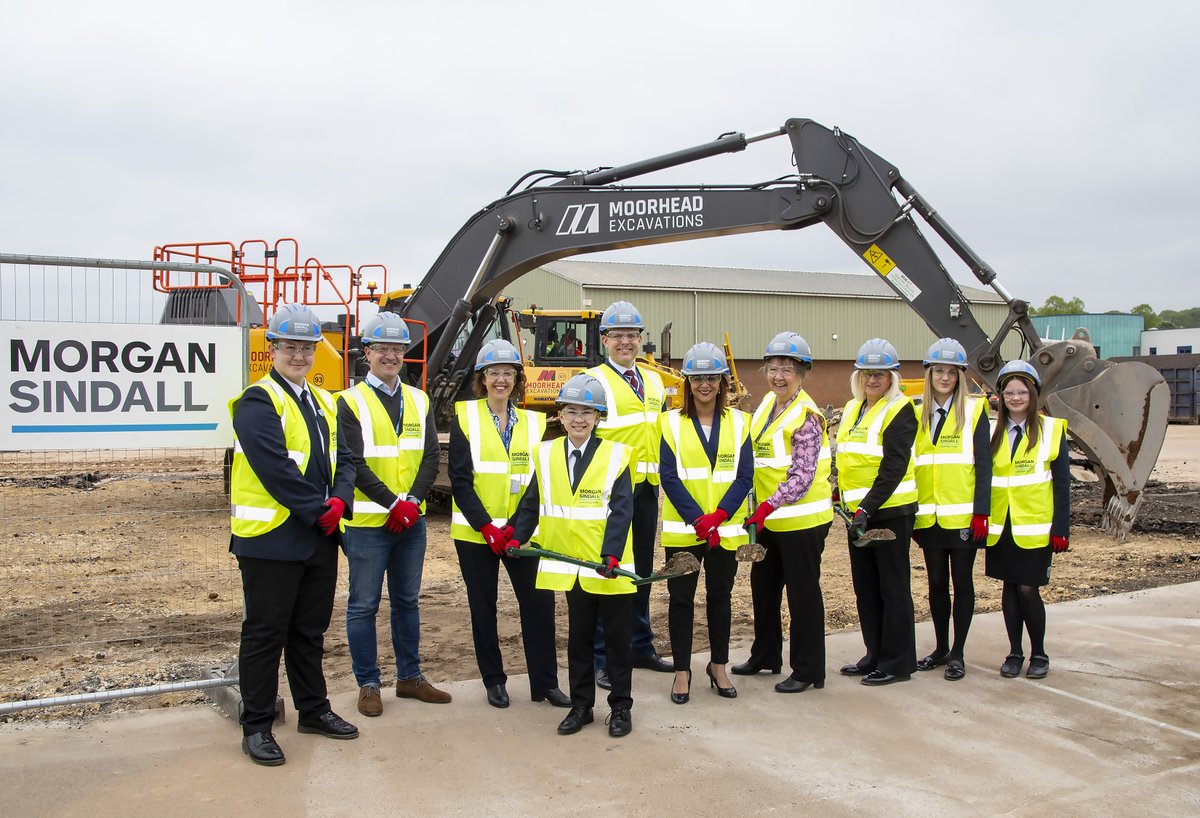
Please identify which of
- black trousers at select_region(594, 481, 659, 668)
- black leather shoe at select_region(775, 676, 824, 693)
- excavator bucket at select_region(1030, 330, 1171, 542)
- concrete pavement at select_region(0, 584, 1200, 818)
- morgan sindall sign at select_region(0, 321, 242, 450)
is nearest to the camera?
concrete pavement at select_region(0, 584, 1200, 818)

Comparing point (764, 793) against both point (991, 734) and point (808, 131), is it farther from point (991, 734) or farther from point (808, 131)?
point (808, 131)

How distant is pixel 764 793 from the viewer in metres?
4.15

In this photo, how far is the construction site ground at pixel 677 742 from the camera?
4090 mm

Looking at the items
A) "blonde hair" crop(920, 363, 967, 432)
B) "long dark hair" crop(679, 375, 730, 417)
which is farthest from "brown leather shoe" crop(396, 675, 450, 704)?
"blonde hair" crop(920, 363, 967, 432)

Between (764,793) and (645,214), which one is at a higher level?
(645,214)

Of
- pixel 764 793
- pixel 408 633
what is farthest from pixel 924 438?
pixel 408 633

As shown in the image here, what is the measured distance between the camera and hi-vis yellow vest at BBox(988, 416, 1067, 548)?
5938mm

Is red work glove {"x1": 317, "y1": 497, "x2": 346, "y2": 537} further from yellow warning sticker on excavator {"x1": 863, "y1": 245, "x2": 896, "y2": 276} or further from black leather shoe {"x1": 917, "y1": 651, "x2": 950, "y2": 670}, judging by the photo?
yellow warning sticker on excavator {"x1": 863, "y1": 245, "x2": 896, "y2": 276}

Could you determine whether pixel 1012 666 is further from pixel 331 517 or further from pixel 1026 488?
pixel 331 517

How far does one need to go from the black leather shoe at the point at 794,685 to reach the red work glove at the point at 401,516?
223 cm

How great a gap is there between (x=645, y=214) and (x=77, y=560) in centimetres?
662

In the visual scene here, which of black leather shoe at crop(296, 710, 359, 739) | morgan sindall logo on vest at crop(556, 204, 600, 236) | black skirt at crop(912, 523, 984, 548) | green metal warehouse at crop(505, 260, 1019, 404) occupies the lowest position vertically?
black leather shoe at crop(296, 710, 359, 739)

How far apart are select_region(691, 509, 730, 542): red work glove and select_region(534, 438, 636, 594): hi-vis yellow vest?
18.8 inches

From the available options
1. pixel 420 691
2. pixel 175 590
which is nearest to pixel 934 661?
pixel 420 691
